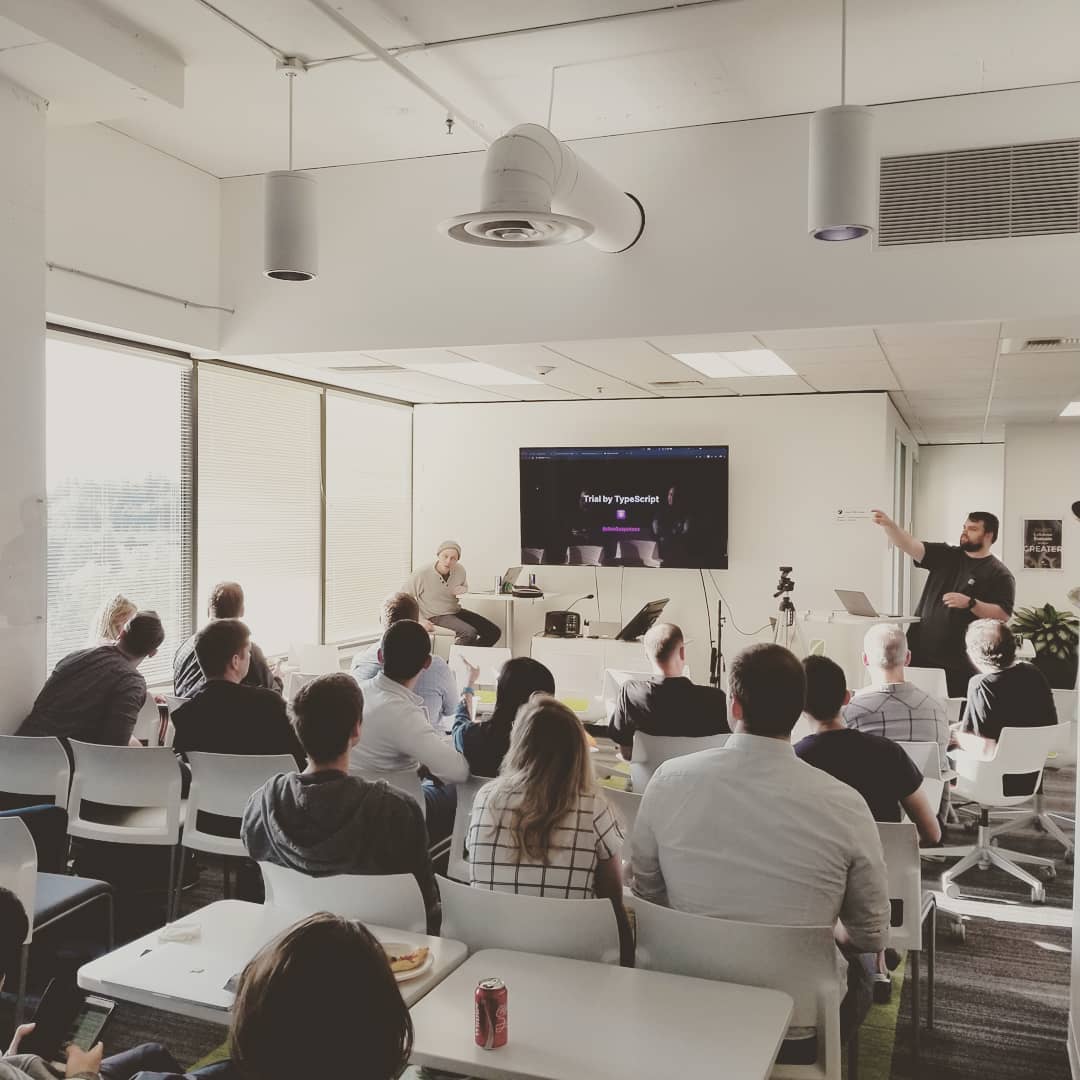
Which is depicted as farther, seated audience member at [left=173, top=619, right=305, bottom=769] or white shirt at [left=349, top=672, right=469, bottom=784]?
seated audience member at [left=173, top=619, right=305, bottom=769]

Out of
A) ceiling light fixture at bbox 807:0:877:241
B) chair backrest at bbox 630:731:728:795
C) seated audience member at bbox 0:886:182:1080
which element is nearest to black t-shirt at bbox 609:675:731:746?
chair backrest at bbox 630:731:728:795

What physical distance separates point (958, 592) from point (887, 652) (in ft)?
9.26

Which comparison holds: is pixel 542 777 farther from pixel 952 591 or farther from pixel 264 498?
pixel 264 498

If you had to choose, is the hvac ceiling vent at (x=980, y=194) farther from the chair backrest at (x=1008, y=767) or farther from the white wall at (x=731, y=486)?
the white wall at (x=731, y=486)

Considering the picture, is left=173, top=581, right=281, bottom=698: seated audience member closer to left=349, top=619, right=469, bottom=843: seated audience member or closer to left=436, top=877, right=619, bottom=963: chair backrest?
left=349, top=619, right=469, bottom=843: seated audience member

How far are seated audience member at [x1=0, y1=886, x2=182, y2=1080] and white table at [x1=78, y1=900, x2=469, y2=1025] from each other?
13.1 inches

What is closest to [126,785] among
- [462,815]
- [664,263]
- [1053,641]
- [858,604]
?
[462,815]

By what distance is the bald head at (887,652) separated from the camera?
4.48m

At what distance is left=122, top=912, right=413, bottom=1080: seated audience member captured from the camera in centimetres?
128

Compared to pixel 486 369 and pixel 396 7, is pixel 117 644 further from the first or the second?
pixel 486 369

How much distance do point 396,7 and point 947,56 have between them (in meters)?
2.57

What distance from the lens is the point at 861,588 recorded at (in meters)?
8.77

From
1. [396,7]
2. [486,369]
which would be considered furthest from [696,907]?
[486,369]

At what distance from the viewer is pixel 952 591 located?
7.03 metres
